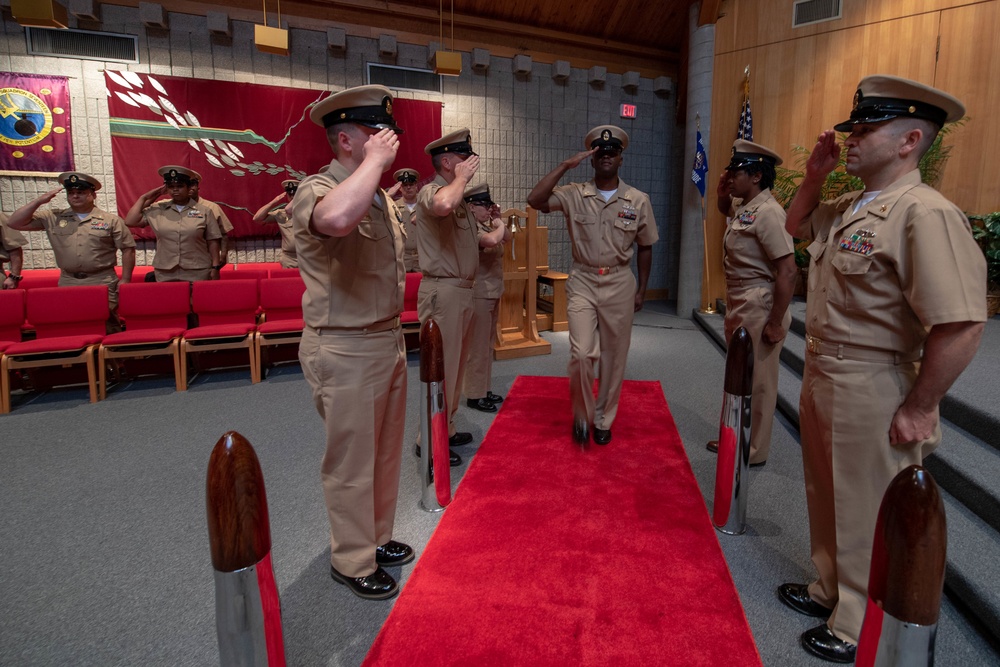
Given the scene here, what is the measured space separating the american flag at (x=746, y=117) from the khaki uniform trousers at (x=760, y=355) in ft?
17.8

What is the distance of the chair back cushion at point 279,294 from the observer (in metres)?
5.41

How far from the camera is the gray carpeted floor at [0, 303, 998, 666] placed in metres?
1.89

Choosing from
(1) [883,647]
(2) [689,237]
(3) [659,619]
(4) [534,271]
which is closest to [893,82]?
(1) [883,647]

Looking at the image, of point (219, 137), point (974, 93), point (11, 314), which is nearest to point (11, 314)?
point (11, 314)

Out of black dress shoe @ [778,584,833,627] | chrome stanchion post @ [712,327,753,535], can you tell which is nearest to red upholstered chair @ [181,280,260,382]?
chrome stanchion post @ [712,327,753,535]

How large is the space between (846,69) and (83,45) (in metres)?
9.66

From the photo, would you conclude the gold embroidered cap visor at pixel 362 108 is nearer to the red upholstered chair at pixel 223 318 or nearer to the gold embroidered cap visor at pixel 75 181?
the red upholstered chair at pixel 223 318

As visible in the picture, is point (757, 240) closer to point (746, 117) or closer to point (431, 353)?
point (431, 353)

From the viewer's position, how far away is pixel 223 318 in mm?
5355

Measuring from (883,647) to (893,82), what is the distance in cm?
154

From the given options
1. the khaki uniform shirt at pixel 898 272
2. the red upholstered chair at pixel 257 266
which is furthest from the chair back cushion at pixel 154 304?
the khaki uniform shirt at pixel 898 272

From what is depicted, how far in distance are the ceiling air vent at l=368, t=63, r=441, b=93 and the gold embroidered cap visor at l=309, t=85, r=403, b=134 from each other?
6.96m

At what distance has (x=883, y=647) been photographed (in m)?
1.04

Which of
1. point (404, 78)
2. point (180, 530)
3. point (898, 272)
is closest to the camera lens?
point (898, 272)
